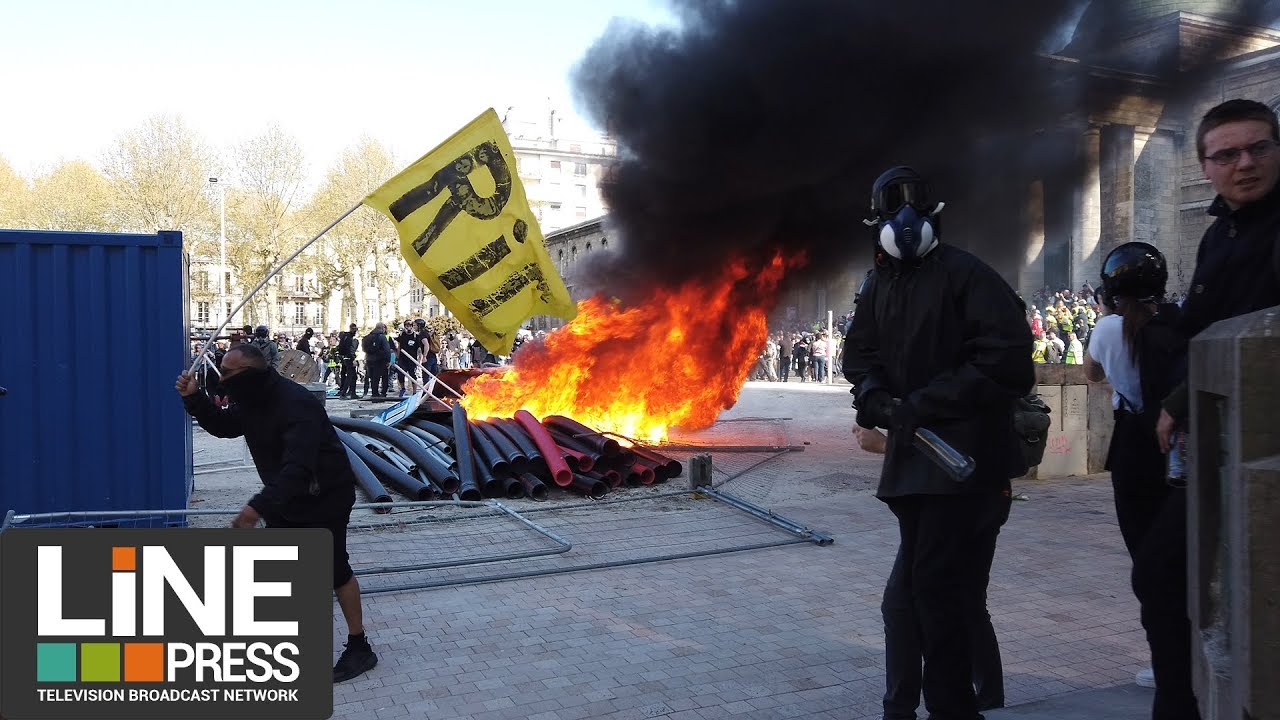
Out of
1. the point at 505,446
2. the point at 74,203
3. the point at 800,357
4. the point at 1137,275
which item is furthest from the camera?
the point at 74,203

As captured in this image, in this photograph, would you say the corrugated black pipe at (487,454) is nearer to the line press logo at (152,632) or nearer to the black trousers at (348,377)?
the line press logo at (152,632)

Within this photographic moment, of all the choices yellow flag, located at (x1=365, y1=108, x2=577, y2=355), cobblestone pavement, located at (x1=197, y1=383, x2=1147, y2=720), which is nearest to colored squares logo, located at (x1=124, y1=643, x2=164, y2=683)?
cobblestone pavement, located at (x1=197, y1=383, x2=1147, y2=720)

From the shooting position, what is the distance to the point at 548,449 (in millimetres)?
8992

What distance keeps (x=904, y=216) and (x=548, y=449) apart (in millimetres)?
6416

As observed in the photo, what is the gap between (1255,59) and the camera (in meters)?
19.2

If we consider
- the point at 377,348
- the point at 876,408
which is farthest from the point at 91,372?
the point at 377,348

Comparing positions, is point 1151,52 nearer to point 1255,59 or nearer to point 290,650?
point 1255,59

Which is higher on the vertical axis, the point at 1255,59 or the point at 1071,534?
the point at 1255,59

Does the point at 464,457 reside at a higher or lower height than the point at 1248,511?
lower

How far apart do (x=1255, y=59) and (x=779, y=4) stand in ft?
41.8

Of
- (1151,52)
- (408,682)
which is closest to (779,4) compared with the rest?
(1151,52)

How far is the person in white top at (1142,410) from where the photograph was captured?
2.72 meters

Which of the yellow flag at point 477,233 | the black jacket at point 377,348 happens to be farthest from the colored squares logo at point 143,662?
the black jacket at point 377,348

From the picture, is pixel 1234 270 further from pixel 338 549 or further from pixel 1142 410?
pixel 338 549
